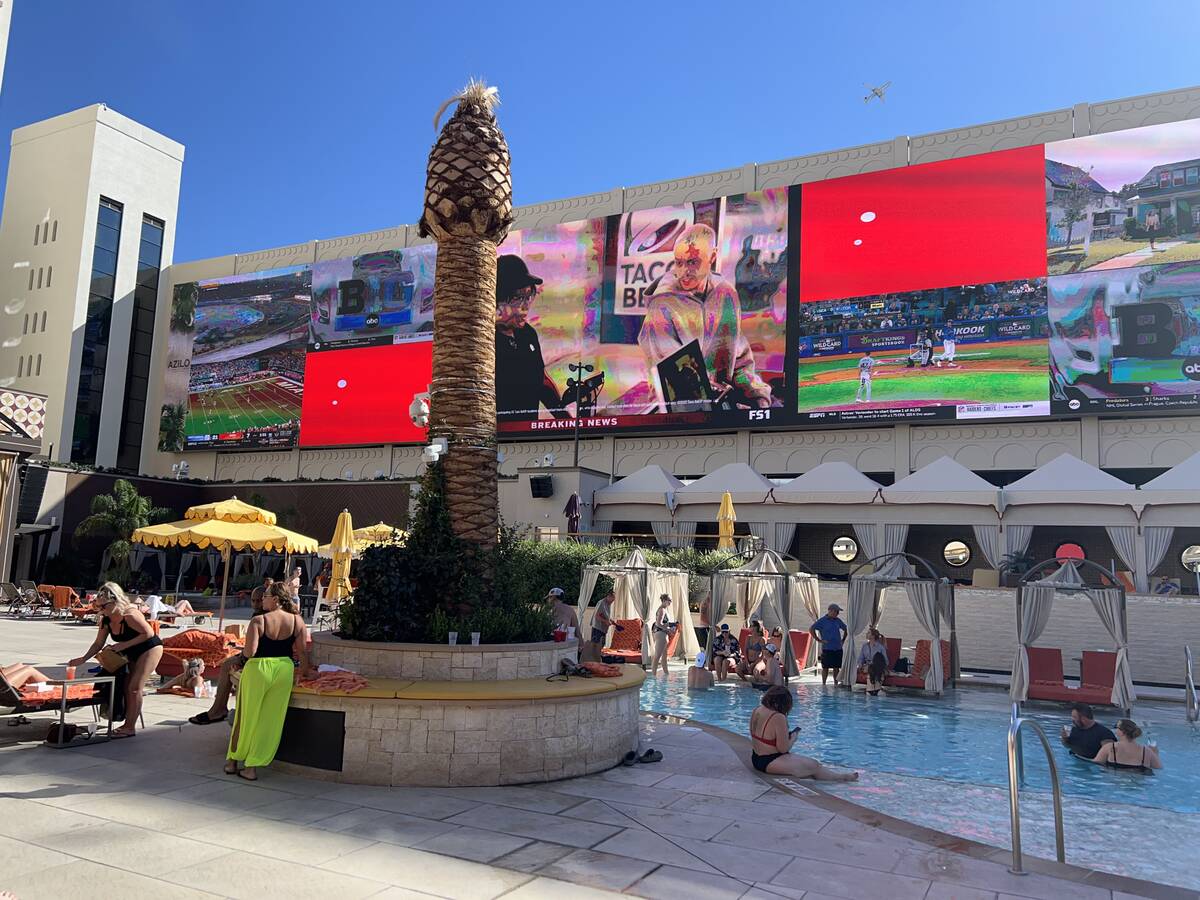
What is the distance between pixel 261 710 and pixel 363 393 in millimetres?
35624

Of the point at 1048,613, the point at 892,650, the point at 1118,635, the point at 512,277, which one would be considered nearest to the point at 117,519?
the point at 512,277

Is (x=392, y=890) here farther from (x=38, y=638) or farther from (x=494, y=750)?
(x=38, y=638)

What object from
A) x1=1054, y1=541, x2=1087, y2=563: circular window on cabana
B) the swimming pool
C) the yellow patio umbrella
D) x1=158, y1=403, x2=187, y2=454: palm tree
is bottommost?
the swimming pool

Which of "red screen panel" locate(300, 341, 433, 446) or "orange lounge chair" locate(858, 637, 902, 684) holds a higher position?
"red screen panel" locate(300, 341, 433, 446)

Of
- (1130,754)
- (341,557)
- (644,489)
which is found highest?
(644,489)

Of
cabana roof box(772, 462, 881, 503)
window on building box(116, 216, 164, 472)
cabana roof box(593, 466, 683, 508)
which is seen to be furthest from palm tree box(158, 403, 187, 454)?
cabana roof box(772, 462, 881, 503)

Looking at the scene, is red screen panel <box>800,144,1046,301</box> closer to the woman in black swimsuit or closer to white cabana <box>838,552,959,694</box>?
white cabana <box>838,552,959,694</box>

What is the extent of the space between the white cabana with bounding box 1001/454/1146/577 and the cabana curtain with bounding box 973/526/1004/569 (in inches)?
8.1

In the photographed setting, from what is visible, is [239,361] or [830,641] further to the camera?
[239,361]

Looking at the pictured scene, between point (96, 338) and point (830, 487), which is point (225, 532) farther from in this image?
point (96, 338)

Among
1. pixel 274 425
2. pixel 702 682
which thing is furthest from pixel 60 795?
→ pixel 274 425

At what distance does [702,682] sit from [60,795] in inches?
424

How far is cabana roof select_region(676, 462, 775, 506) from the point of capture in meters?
28.6

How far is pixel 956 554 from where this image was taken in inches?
1221
